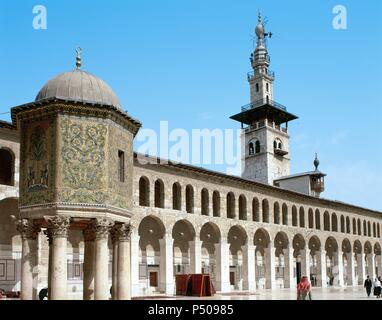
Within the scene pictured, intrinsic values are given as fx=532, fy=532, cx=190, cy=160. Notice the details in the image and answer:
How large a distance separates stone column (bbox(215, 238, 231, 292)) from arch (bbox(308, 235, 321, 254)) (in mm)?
12078

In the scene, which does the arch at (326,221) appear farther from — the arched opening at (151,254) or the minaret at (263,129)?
the arched opening at (151,254)

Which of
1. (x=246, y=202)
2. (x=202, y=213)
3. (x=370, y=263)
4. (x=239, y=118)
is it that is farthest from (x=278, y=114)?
(x=202, y=213)

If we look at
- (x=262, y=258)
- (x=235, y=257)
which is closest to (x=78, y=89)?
(x=235, y=257)

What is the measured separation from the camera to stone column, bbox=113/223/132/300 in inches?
551

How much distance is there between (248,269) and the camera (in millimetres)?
34875

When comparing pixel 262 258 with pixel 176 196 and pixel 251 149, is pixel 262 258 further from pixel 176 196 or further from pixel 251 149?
pixel 251 149

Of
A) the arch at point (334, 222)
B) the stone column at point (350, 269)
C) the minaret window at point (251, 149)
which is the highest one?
the minaret window at point (251, 149)

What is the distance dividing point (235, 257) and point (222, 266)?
172 inches

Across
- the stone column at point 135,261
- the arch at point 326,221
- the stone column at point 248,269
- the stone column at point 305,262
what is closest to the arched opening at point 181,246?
the stone column at point 248,269

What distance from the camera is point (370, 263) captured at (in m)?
50.6

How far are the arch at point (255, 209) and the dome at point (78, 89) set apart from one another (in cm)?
2304

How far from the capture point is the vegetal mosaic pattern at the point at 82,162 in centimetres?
1338

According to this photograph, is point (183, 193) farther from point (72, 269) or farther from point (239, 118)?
point (239, 118)

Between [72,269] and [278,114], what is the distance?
110ft
